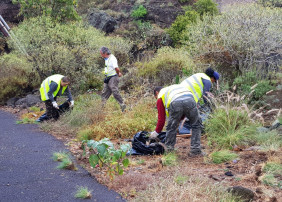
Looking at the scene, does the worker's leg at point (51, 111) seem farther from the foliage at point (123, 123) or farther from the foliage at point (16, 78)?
the foliage at point (16, 78)

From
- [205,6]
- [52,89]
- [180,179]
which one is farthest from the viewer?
[205,6]

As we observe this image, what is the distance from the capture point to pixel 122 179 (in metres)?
4.98

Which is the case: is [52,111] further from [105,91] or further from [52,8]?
[52,8]

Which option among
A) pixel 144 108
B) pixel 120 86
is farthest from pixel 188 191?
pixel 120 86

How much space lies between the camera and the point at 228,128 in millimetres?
7062

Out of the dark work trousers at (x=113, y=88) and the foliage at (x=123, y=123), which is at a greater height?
the dark work trousers at (x=113, y=88)

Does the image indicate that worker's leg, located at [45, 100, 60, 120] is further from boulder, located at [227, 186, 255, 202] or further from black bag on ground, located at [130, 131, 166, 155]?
boulder, located at [227, 186, 255, 202]

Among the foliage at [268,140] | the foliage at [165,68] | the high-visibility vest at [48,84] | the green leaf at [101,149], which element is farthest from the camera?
the foliage at [165,68]

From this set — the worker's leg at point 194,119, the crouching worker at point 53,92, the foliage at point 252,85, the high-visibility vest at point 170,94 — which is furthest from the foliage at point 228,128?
the crouching worker at point 53,92

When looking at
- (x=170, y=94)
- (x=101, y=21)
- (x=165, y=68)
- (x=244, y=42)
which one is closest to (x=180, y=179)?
(x=170, y=94)

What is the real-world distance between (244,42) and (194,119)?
18.6 feet

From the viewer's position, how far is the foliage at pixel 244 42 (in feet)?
34.9

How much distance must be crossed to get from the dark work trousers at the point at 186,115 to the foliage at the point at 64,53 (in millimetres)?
7447

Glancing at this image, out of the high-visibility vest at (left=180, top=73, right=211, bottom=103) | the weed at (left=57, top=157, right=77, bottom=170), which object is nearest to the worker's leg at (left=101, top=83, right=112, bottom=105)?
the high-visibility vest at (left=180, top=73, right=211, bottom=103)
